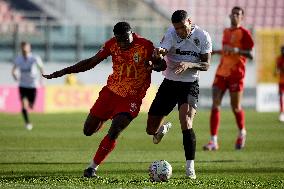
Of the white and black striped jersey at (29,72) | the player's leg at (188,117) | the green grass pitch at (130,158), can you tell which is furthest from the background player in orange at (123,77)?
the white and black striped jersey at (29,72)

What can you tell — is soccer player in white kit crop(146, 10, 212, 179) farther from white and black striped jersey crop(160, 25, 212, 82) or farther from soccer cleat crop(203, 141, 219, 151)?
soccer cleat crop(203, 141, 219, 151)

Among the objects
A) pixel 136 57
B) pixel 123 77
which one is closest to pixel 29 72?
pixel 123 77

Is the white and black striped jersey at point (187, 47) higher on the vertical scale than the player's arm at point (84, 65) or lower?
higher

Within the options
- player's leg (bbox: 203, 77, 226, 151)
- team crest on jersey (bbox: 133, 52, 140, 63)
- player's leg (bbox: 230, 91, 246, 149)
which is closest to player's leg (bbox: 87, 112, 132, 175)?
team crest on jersey (bbox: 133, 52, 140, 63)

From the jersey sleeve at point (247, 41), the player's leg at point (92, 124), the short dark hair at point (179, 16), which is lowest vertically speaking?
the player's leg at point (92, 124)

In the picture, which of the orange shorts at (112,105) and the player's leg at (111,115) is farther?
the orange shorts at (112,105)

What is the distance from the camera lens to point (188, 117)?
12195mm

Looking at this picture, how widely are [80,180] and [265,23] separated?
1269 inches

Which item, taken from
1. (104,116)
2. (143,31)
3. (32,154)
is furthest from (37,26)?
(104,116)

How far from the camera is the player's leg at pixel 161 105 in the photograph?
12.6 metres

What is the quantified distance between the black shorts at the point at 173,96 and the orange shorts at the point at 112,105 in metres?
0.50

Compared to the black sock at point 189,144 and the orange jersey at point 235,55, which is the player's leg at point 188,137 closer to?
the black sock at point 189,144

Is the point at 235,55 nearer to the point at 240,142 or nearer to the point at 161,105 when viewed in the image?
the point at 240,142

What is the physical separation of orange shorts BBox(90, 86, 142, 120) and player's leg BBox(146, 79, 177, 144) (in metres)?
0.49
